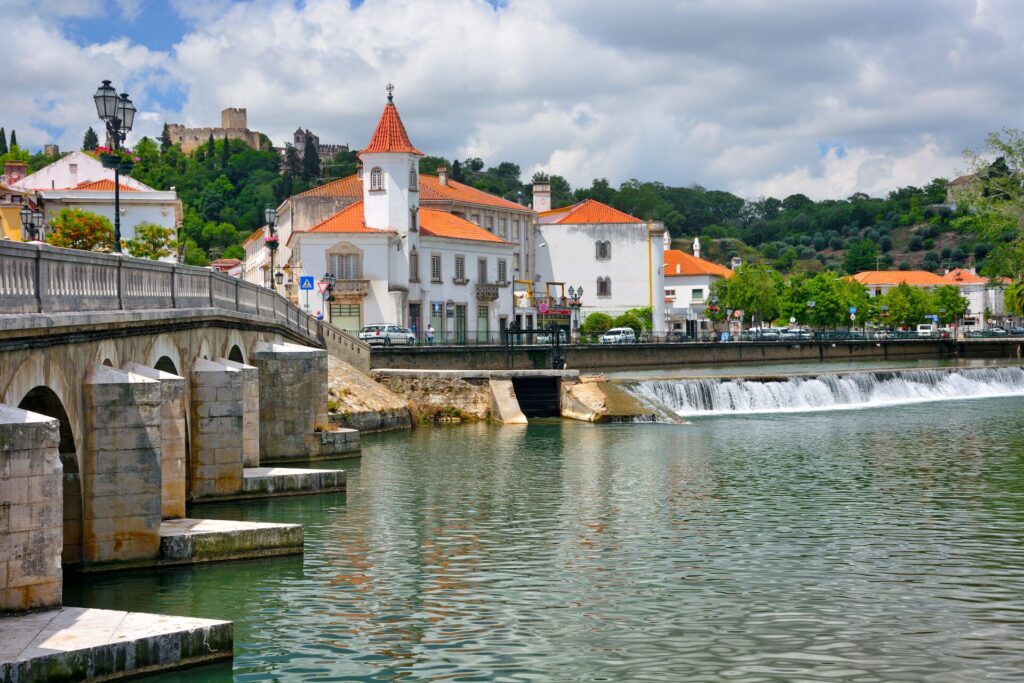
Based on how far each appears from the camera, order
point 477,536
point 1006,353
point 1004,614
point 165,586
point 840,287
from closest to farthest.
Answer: point 1004,614 → point 165,586 → point 477,536 → point 1006,353 → point 840,287

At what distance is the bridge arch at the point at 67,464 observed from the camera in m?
18.1

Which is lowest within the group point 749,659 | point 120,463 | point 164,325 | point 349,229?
point 749,659

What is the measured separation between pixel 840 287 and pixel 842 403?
3217 inches

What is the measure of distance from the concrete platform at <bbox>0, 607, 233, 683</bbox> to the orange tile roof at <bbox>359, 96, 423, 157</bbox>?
63.0 metres

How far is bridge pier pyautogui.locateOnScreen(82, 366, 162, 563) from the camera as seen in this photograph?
19531 millimetres

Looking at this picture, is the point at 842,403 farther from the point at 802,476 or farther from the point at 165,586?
the point at 165,586

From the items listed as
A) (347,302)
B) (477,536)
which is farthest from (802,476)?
(347,302)

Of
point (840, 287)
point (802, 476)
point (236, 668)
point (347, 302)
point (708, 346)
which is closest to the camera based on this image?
point (236, 668)

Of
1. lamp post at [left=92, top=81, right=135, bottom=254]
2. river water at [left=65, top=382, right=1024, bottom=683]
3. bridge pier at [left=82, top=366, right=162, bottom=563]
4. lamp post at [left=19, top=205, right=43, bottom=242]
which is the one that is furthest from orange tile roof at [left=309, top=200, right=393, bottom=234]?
bridge pier at [left=82, top=366, right=162, bottom=563]

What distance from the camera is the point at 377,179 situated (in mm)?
76625

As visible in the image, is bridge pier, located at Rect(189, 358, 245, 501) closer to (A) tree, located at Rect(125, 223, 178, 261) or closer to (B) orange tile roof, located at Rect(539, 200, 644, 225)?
(A) tree, located at Rect(125, 223, 178, 261)

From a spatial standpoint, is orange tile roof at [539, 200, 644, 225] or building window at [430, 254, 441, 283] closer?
building window at [430, 254, 441, 283]

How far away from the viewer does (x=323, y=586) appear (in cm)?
2020

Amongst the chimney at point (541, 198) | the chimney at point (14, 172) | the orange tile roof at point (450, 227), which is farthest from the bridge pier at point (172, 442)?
the chimney at point (541, 198)
